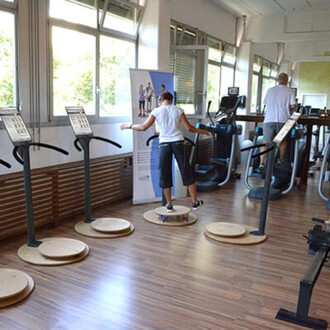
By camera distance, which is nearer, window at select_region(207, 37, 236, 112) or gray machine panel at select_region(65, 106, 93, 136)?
gray machine panel at select_region(65, 106, 93, 136)

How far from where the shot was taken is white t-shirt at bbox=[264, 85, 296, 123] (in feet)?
22.1

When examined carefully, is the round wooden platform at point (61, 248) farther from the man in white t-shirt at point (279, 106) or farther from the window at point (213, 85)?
the window at point (213, 85)

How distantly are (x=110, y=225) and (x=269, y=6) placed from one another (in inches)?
281

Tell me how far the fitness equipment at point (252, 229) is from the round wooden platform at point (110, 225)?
100cm

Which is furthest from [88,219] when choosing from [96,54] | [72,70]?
[96,54]

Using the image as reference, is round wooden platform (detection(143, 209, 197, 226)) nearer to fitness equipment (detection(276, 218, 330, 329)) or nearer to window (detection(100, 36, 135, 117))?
window (detection(100, 36, 135, 117))

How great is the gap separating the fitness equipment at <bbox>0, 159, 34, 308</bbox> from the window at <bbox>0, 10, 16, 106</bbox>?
204 cm

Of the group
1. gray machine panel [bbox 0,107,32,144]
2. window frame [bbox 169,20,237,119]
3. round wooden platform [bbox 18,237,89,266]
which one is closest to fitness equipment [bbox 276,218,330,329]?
round wooden platform [bbox 18,237,89,266]

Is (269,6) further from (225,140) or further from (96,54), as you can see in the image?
(96,54)

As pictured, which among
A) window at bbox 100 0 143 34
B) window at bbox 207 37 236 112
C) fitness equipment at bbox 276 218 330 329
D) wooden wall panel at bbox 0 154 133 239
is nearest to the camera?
fitness equipment at bbox 276 218 330 329

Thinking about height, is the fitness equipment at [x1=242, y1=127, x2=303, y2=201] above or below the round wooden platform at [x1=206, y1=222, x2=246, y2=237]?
above

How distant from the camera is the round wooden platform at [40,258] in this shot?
3697 millimetres

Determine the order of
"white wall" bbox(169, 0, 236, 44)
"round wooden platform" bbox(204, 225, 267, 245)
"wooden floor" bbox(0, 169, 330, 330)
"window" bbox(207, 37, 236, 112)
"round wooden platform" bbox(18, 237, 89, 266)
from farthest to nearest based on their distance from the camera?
"window" bbox(207, 37, 236, 112) < "white wall" bbox(169, 0, 236, 44) < "round wooden platform" bbox(204, 225, 267, 245) < "round wooden platform" bbox(18, 237, 89, 266) < "wooden floor" bbox(0, 169, 330, 330)

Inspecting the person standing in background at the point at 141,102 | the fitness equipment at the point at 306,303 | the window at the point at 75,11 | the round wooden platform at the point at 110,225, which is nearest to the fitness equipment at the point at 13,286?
the round wooden platform at the point at 110,225
